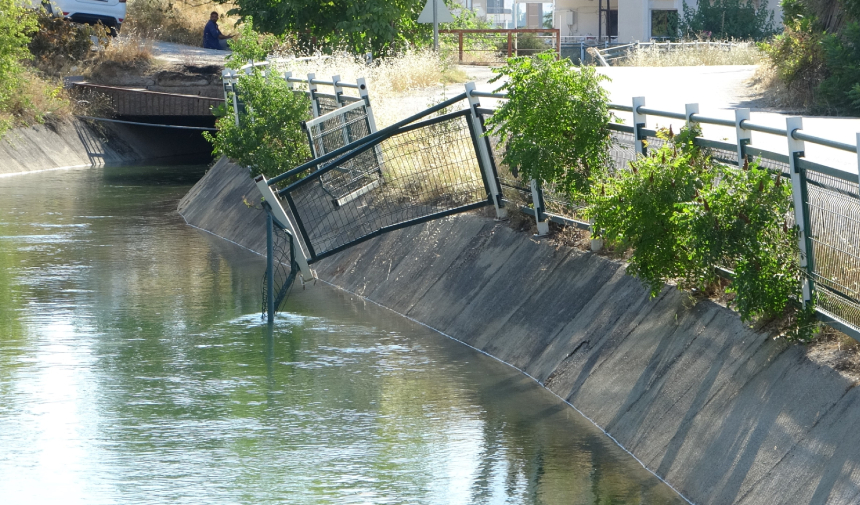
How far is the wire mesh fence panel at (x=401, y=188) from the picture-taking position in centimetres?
1274

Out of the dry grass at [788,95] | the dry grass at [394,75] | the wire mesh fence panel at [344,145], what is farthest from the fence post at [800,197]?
the dry grass at [788,95]

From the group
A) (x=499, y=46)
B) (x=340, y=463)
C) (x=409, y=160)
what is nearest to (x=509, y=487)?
(x=340, y=463)

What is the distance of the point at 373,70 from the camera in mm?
23891

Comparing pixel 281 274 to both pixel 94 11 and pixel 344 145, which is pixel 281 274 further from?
pixel 94 11

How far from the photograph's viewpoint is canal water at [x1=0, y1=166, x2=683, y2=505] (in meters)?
7.59

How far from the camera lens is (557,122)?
412 inches

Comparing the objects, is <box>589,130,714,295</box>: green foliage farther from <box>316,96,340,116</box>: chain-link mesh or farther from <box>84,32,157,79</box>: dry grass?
<box>84,32,157,79</box>: dry grass

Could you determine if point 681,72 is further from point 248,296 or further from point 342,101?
point 248,296

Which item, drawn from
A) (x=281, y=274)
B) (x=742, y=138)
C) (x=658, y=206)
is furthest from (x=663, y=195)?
(x=281, y=274)

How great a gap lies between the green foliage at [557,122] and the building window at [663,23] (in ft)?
158

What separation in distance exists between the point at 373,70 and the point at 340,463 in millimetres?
16662

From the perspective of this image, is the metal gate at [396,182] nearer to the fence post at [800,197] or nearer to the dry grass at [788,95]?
the fence post at [800,197]

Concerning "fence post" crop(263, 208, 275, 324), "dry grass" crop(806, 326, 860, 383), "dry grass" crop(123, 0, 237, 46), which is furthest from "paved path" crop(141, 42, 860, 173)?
"dry grass" crop(123, 0, 237, 46)

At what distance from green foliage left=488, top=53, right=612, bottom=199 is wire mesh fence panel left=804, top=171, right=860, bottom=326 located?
3.16 meters
